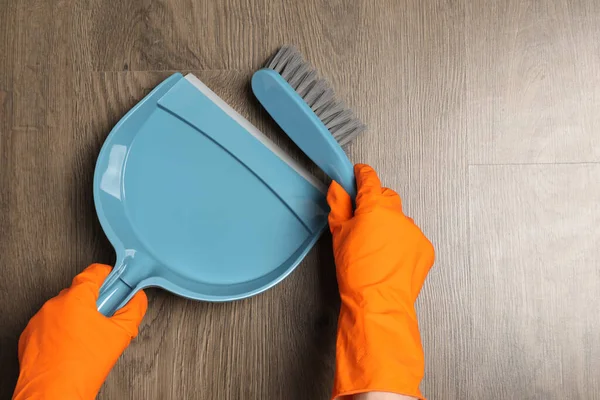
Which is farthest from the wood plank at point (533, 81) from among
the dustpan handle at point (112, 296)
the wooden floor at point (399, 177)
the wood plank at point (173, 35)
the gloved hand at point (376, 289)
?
the dustpan handle at point (112, 296)

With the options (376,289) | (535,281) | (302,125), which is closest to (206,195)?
(302,125)

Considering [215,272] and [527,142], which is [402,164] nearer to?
[527,142]

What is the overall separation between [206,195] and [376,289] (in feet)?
0.90

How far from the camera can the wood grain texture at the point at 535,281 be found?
811 mm

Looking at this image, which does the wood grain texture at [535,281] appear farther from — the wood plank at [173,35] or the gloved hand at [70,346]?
the gloved hand at [70,346]

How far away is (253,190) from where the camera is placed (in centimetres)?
80

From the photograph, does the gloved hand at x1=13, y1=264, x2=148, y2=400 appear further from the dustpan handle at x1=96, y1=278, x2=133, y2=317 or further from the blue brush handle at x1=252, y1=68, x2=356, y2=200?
the blue brush handle at x1=252, y1=68, x2=356, y2=200

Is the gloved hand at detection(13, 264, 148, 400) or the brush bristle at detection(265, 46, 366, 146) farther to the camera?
the brush bristle at detection(265, 46, 366, 146)

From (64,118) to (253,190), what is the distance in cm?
30

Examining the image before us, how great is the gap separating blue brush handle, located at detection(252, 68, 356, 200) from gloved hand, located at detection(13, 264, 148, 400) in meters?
0.32

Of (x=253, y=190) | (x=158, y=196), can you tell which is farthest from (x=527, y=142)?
(x=158, y=196)

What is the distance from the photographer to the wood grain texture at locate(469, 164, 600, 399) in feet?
2.66

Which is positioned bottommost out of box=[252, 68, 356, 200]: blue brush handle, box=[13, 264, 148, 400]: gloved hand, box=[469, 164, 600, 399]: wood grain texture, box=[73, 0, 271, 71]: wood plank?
box=[469, 164, 600, 399]: wood grain texture

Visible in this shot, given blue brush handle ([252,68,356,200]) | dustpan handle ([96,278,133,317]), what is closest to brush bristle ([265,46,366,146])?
blue brush handle ([252,68,356,200])
